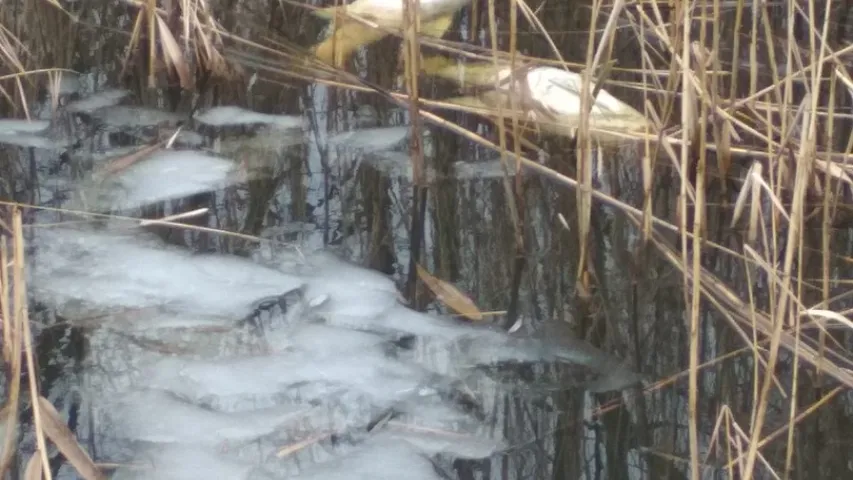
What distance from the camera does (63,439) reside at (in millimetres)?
1081

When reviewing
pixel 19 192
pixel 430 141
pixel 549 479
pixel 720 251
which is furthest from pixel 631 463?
pixel 19 192

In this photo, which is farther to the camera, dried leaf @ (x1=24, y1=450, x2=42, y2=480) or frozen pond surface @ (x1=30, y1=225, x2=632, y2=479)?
frozen pond surface @ (x1=30, y1=225, x2=632, y2=479)

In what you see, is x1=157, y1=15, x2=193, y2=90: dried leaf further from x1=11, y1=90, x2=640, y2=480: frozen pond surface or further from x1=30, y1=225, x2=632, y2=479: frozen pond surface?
x1=30, y1=225, x2=632, y2=479: frozen pond surface

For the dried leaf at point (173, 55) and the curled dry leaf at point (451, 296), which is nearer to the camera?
the curled dry leaf at point (451, 296)

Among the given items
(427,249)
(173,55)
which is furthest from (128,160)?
(427,249)

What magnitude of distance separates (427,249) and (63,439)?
787mm

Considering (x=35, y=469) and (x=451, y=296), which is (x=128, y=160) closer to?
(x=451, y=296)

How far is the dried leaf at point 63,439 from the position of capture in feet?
3.53

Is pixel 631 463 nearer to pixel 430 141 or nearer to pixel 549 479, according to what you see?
pixel 549 479

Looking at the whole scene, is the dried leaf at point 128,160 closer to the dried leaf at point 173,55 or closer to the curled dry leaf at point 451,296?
the dried leaf at point 173,55

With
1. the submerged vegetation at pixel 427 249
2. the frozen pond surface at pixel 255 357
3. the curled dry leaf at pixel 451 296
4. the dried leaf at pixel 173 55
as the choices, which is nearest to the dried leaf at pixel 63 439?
the submerged vegetation at pixel 427 249

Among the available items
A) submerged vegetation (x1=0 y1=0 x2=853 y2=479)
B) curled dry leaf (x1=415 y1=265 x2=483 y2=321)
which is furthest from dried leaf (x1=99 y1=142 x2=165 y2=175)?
curled dry leaf (x1=415 y1=265 x2=483 y2=321)

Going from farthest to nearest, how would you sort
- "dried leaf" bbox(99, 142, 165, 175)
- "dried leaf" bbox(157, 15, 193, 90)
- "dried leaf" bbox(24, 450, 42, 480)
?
"dried leaf" bbox(157, 15, 193, 90) → "dried leaf" bbox(99, 142, 165, 175) → "dried leaf" bbox(24, 450, 42, 480)

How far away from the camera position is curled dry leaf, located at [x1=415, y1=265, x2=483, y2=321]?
5.18 ft
